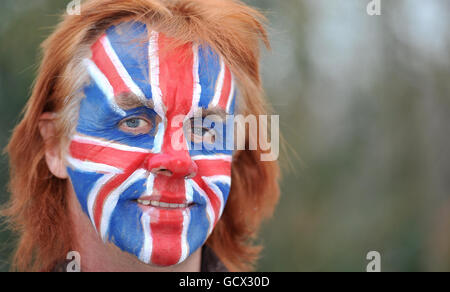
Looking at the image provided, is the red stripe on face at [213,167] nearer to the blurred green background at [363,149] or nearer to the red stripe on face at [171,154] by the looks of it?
the red stripe on face at [171,154]

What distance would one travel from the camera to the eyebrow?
1.58 m

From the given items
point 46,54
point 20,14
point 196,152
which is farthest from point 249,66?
point 20,14

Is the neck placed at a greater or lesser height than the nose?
lesser

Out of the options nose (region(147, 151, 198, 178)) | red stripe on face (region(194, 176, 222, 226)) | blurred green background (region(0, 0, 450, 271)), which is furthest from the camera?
blurred green background (region(0, 0, 450, 271))

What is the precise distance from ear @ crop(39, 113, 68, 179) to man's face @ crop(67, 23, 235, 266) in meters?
0.13

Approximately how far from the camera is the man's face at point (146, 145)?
1.57 m

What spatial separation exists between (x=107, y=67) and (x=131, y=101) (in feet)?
0.52

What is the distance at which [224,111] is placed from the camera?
1723 millimetres
